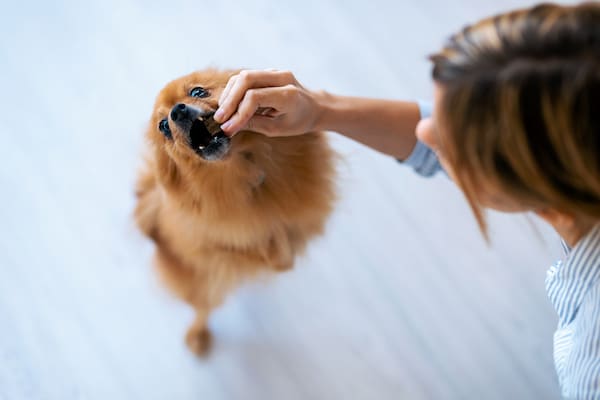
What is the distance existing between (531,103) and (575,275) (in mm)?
412

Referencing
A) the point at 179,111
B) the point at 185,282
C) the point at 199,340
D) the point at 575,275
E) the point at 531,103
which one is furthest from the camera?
the point at 199,340

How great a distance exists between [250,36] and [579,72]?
1.57 meters

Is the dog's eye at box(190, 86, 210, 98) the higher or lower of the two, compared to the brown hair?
higher

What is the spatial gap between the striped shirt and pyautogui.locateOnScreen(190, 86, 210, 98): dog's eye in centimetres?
79

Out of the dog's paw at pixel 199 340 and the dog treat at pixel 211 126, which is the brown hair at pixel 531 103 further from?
the dog's paw at pixel 199 340

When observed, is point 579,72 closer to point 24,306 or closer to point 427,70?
point 427,70

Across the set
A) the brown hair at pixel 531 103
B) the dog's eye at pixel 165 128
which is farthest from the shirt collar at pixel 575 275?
the dog's eye at pixel 165 128

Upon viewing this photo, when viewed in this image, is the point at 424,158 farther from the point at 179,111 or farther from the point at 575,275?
the point at 179,111

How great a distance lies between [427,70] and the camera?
1901 mm

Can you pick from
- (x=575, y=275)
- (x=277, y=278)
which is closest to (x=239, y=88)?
(x=575, y=275)

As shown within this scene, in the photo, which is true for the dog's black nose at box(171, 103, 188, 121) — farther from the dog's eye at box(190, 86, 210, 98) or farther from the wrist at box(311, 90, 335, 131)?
the wrist at box(311, 90, 335, 131)

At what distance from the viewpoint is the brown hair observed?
614 mm

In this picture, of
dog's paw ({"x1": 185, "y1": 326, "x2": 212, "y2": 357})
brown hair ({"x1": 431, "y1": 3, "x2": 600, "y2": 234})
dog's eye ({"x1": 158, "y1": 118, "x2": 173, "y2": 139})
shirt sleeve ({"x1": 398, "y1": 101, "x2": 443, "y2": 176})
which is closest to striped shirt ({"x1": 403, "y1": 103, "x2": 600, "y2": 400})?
brown hair ({"x1": 431, "y1": 3, "x2": 600, "y2": 234})

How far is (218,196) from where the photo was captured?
1199 millimetres
